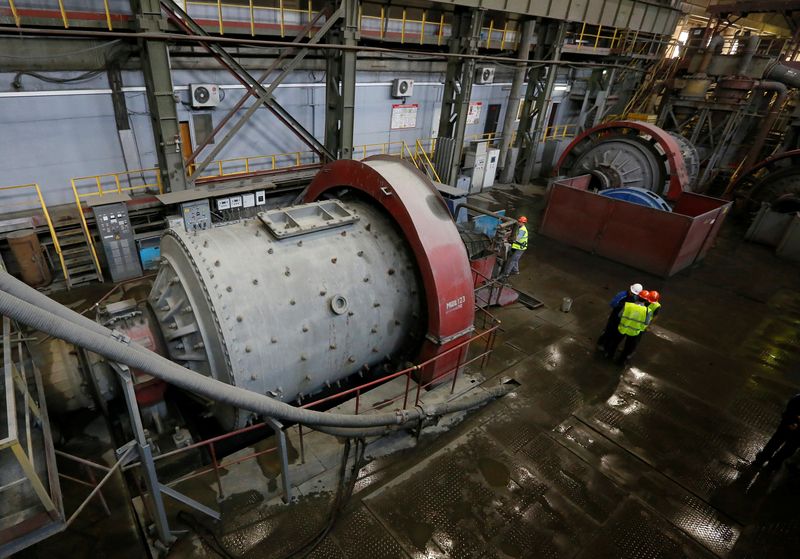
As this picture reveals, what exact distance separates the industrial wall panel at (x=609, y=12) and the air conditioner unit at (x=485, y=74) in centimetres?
429

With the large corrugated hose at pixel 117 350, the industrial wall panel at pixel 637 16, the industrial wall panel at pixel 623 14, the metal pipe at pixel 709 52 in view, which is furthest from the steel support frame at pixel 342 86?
the metal pipe at pixel 709 52

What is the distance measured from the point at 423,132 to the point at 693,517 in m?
14.3

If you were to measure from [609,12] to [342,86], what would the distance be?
11673 millimetres

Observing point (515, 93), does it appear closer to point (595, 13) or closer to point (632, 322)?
point (595, 13)

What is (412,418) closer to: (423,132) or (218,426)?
(218,426)

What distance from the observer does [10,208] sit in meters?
8.94

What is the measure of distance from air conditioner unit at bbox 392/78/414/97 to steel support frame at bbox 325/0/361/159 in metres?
3.30

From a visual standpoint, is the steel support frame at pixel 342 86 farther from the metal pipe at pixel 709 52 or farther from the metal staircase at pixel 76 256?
the metal pipe at pixel 709 52

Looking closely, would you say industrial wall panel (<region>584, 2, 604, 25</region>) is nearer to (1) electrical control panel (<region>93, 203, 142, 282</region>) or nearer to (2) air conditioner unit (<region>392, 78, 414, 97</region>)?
(2) air conditioner unit (<region>392, 78, 414, 97</region>)

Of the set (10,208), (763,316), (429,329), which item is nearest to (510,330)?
(429,329)

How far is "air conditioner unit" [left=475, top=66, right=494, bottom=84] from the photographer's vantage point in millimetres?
15906

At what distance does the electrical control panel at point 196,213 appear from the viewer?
9.34 meters

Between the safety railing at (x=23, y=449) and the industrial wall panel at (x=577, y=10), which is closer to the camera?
the safety railing at (x=23, y=449)

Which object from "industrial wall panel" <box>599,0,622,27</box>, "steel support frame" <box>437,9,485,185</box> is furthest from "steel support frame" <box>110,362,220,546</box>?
"industrial wall panel" <box>599,0,622,27</box>
